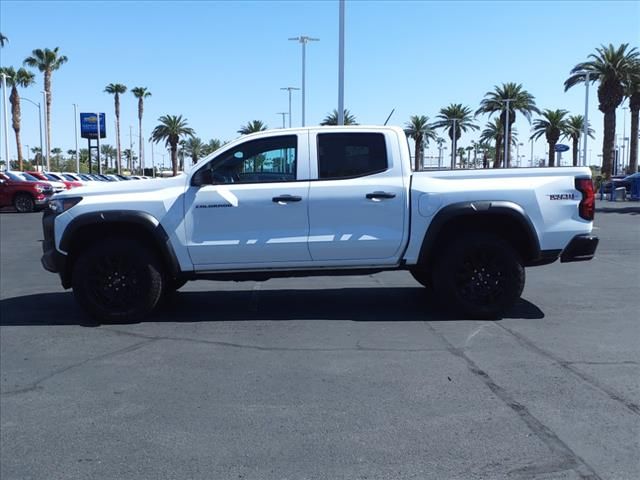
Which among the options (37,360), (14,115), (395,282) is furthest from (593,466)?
(14,115)

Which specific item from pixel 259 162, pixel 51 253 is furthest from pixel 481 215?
pixel 51 253

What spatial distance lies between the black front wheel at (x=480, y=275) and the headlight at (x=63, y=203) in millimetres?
4138

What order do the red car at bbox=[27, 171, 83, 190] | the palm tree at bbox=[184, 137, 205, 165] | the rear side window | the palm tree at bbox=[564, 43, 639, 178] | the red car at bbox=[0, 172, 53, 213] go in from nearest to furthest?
the rear side window < the red car at bbox=[0, 172, 53, 213] < the red car at bbox=[27, 171, 83, 190] < the palm tree at bbox=[564, 43, 639, 178] < the palm tree at bbox=[184, 137, 205, 165]

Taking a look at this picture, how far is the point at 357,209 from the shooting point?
7.00 meters

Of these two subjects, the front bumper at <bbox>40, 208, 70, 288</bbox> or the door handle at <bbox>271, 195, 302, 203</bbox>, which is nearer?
the door handle at <bbox>271, 195, 302, 203</bbox>

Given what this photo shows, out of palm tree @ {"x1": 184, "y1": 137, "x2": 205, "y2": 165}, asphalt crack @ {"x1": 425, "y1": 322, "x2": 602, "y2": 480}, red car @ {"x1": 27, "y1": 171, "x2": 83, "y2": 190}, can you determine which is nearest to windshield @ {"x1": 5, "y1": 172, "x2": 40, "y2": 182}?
red car @ {"x1": 27, "y1": 171, "x2": 83, "y2": 190}

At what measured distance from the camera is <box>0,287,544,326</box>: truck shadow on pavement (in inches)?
292

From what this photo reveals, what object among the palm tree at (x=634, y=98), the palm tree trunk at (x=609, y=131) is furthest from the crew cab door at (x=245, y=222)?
the palm tree at (x=634, y=98)

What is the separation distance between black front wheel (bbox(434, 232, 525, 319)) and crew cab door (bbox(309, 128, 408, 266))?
0.61 m

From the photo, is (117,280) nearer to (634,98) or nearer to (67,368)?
(67,368)

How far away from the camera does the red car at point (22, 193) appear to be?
27.5m

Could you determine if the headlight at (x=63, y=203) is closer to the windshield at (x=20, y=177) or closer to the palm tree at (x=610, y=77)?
the windshield at (x=20, y=177)

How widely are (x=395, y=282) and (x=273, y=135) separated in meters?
3.49

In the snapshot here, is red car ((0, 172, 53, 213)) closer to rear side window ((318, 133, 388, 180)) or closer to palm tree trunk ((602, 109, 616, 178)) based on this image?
rear side window ((318, 133, 388, 180))
